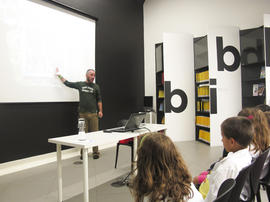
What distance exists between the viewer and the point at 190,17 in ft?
19.5

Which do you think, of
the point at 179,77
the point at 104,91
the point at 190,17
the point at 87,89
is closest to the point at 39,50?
the point at 87,89

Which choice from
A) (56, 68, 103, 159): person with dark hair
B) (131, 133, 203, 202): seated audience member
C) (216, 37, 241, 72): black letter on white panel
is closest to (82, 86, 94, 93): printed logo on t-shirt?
(56, 68, 103, 159): person with dark hair

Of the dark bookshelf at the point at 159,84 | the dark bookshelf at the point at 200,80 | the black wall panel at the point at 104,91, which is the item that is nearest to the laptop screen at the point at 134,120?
the black wall panel at the point at 104,91

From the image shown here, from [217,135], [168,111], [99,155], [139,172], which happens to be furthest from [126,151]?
[139,172]

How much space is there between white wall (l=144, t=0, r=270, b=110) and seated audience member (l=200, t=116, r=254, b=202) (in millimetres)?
4924

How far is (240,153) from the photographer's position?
4.56 feet

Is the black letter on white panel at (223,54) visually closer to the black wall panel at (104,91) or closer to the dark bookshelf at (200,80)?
the dark bookshelf at (200,80)

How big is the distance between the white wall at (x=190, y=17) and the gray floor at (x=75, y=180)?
306 centimetres

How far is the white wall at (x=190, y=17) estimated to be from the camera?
5410 mm

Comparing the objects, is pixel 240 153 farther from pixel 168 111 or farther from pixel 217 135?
pixel 168 111

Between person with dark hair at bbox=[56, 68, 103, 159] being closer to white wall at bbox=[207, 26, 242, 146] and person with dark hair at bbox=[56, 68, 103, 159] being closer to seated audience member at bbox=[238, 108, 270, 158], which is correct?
white wall at bbox=[207, 26, 242, 146]

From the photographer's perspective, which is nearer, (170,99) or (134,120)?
(134,120)

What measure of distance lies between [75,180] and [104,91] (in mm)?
2453

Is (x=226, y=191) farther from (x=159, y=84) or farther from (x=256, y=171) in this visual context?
(x=159, y=84)
